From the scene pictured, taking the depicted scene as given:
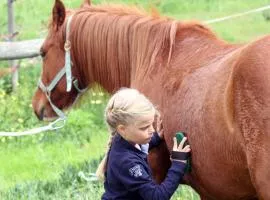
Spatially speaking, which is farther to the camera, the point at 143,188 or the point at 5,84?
the point at 5,84

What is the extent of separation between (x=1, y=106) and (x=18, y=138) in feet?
2.43

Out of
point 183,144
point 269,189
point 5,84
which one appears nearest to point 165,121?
point 183,144

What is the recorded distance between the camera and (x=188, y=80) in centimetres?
339

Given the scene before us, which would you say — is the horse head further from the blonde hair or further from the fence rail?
the fence rail

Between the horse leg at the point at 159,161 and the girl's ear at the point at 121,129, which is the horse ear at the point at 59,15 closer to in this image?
the horse leg at the point at 159,161

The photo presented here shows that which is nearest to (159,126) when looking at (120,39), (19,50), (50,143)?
(120,39)

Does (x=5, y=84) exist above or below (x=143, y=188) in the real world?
below

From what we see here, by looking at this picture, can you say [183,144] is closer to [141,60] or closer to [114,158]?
[114,158]

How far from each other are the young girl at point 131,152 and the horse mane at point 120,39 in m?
0.67

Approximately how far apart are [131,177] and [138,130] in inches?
8.7

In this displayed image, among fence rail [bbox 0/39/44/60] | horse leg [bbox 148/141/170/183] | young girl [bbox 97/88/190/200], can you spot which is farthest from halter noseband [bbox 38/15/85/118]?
fence rail [bbox 0/39/44/60]

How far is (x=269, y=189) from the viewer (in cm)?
281

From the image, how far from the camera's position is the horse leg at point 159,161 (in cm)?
362

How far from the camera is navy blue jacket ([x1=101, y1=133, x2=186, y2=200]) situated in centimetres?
307
